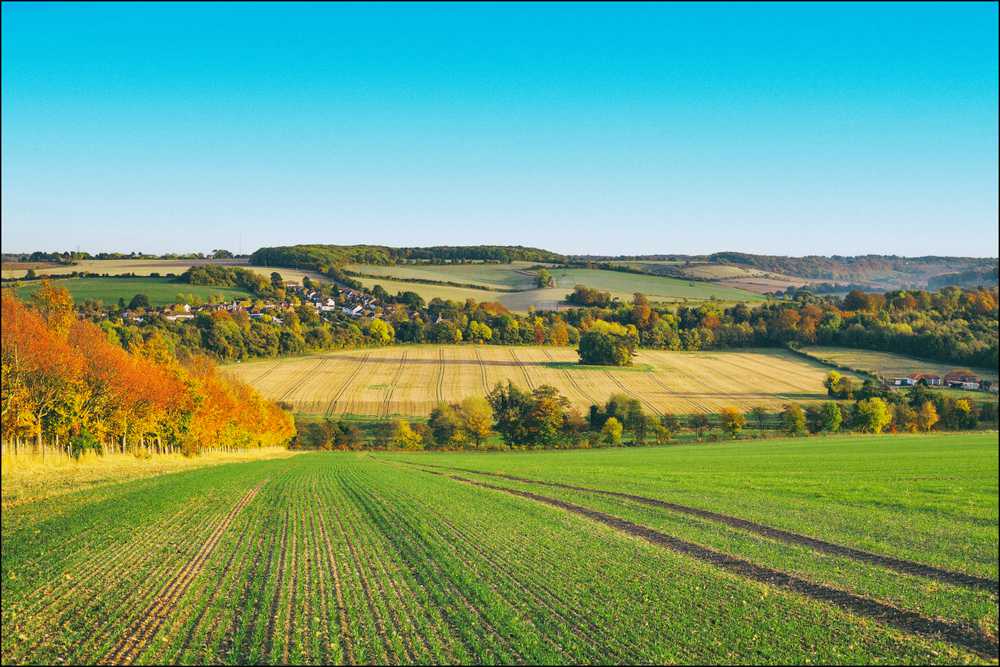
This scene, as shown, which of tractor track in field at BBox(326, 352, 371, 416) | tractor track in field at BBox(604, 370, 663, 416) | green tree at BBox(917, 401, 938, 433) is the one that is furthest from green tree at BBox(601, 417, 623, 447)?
tractor track in field at BBox(326, 352, 371, 416)

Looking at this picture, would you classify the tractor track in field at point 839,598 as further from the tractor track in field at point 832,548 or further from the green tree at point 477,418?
the green tree at point 477,418

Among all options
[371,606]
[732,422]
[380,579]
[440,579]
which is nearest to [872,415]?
[732,422]

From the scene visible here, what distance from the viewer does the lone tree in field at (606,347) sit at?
375ft

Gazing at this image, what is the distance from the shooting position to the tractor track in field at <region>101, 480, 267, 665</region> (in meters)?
11.2

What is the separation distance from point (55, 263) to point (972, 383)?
128 meters

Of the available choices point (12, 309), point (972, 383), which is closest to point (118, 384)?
point (12, 309)

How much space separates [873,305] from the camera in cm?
11162

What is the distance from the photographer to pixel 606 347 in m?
114

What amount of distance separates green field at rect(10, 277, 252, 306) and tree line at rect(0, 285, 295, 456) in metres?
31.9

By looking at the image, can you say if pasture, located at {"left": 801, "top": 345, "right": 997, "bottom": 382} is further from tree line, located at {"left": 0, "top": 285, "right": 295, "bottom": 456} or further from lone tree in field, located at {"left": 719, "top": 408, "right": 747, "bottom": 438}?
tree line, located at {"left": 0, "top": 285, "right": 295, "bottom": 456}

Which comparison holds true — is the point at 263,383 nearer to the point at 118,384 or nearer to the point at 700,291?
A: the point at 118,384

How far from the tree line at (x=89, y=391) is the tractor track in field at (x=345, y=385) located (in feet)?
74.0

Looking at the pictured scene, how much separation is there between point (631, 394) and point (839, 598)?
80.7 meters

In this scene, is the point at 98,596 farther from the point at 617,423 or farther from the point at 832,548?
the point at 617,423
